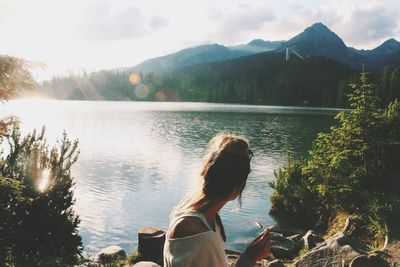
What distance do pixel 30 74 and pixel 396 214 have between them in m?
10.6

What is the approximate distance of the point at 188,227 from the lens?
8.30 ft

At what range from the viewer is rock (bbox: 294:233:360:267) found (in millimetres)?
9555

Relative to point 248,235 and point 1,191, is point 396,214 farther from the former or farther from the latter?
point 1,191

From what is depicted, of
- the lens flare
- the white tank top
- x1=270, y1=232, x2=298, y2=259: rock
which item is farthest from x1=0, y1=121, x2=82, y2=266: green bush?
the white tank top

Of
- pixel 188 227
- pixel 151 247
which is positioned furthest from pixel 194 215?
pixel 151 247

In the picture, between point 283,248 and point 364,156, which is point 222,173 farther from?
point 364,156

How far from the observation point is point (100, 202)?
76.4ft

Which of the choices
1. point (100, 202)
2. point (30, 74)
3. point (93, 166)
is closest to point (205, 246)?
point (30, 74)

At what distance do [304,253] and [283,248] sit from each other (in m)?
0.77

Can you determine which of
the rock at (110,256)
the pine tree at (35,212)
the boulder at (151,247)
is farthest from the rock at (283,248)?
the pine tree at (35,212)

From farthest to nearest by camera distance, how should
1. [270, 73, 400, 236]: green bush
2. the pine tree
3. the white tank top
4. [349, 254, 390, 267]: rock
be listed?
[270, 73, 400, 236]: green bush, the pine tree, [349, 254, 390, 267]: rock, the white tank top

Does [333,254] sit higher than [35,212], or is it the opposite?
[35,212]

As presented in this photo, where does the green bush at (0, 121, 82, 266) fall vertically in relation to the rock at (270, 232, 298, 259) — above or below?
above

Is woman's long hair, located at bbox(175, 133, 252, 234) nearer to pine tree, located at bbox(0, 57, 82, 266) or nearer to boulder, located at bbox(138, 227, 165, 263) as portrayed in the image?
pine tree, located at bbox(0, 57, 82, 266)
